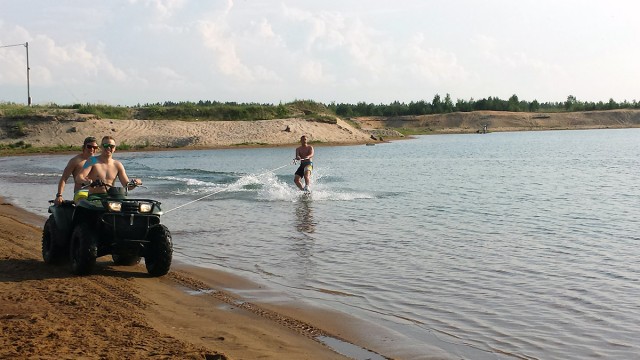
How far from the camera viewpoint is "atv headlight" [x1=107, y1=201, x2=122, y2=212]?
915cm

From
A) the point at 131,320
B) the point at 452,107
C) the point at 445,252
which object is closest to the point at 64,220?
the point at 131,320

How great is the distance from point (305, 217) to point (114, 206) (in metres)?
8.28

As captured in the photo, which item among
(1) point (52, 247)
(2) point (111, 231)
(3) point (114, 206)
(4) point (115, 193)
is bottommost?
(1) point (52, 247)

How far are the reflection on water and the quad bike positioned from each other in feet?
18.0

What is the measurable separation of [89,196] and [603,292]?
262 inches

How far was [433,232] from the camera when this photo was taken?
14523 millimetres

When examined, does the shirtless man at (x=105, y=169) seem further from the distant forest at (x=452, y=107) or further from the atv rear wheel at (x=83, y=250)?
the distant forest at (x=452, y=107)

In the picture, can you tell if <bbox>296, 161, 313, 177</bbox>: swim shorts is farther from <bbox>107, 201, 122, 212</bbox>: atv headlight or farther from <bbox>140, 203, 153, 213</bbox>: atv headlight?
<bbox>107, 201, 122, 212</bbox>: atv headlight

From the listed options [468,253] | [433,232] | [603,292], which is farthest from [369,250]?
[603,292]

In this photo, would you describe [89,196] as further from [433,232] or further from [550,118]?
[550,118]

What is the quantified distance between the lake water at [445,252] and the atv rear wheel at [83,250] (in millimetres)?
2348

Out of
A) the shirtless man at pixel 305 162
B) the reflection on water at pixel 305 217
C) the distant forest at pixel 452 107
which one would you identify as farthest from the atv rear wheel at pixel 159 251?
the distant forest at pixel 452 107

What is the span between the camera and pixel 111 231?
30.2ft

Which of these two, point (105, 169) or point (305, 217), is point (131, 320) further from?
point (305, 217)
